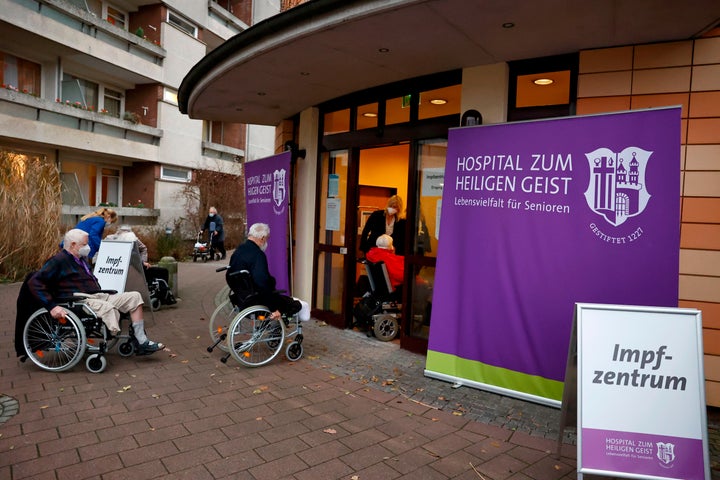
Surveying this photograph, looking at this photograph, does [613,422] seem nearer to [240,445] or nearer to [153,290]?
[240,445]

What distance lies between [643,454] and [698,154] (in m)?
2.76

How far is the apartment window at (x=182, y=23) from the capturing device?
1895 cm

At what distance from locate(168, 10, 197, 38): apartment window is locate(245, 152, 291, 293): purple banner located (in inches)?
555

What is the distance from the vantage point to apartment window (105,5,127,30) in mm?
17603

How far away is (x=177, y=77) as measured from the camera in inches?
750

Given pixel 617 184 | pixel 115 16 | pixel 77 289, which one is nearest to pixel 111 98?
pixel 115 16

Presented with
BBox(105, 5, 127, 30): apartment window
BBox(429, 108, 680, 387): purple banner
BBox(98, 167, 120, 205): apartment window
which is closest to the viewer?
BBox(429, 108, 680, 387): purple banner

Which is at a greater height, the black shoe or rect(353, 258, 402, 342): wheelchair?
rect(353, 258, 402, 342): wheelchair

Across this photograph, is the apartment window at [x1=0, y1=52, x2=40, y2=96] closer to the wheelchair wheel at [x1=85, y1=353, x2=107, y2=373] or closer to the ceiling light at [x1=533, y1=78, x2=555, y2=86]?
the wheelchair wheel at [x1=85, y1=353, x2=107, y2=373]

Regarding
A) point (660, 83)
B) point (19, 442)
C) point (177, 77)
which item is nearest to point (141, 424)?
point (19, 442)

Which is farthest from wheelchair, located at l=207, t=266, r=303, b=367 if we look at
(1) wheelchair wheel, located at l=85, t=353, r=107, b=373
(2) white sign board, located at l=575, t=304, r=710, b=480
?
(2) white sign board, located at l=575, t=304, r=710, b=480

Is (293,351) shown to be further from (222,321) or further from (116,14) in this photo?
(116,14)

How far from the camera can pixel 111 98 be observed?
59.9 ft

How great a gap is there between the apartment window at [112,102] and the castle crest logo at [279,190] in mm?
13065
